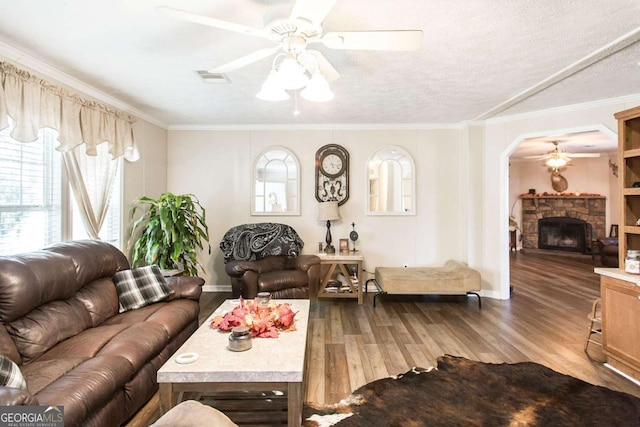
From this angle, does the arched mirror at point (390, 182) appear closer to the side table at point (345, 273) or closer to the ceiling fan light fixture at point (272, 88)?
the side table at point (345, 273)

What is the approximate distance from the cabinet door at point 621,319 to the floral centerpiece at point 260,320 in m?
2.58

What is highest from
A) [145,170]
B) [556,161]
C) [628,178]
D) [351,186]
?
[556,161]

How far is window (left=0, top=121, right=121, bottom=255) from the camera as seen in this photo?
9.14 ft

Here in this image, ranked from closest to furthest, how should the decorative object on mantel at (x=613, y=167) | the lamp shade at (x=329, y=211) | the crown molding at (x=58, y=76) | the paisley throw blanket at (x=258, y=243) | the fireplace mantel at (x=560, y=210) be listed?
the crown molding at (x=58, y=76), the paisley throw blanket at (x=258, y=243), the lamp shade at (x=329, y=211), the decorative object on mantel at (x=613, y=167), the fireplace mantel at (x=560, y=210)

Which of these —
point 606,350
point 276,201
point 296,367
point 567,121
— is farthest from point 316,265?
point 567,121

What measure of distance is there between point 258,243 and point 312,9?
11.2 ft

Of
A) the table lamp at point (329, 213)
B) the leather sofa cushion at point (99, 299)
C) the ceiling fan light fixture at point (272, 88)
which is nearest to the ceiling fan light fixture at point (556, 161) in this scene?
the table lamp at point (329, 213)

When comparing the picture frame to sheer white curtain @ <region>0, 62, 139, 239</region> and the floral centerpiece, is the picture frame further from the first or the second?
sheer white curtain @ <region>0, 62, 139, 239</region>

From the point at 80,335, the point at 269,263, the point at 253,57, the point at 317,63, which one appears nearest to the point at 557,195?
the point at 269,263

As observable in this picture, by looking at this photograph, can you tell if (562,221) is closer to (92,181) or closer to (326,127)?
(326,127)

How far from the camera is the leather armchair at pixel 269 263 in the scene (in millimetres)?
4250

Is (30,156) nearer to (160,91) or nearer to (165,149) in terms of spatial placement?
(160,91)

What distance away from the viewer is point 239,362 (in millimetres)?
1894

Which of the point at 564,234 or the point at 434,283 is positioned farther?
the point at 564,234
